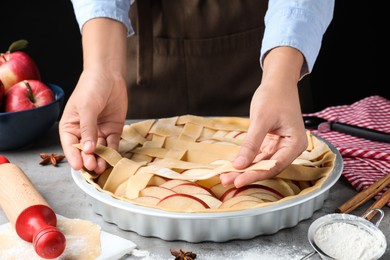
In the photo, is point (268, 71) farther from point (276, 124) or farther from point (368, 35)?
point (368, 35)

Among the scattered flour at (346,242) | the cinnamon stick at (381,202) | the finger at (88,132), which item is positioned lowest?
the cinnamon stick at (381,202)

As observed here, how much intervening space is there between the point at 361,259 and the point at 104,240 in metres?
0.39

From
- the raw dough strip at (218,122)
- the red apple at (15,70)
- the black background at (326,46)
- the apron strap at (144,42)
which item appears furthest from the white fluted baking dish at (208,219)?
the black background at (326,46)

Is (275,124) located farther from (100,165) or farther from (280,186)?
(100,165)

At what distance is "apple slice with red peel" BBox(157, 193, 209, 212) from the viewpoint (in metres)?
0.96

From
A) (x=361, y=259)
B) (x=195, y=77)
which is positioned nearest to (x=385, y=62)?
(x=195, y=77)

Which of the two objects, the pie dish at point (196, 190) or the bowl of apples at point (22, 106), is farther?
the bowl of apples at point (22, 106)

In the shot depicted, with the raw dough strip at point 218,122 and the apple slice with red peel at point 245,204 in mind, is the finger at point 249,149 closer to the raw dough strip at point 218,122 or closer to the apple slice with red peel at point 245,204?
the apple slice with red peel at point 245,204

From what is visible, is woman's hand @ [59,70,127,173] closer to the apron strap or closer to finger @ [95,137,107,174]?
finger @ [95,137,107,174]

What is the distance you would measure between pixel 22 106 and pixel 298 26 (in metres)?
0.65

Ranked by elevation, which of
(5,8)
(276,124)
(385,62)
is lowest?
(385,62)

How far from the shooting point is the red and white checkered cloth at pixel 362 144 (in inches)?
48.1

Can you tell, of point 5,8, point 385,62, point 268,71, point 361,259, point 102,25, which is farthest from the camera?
point 385,62

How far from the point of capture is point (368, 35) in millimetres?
2641
